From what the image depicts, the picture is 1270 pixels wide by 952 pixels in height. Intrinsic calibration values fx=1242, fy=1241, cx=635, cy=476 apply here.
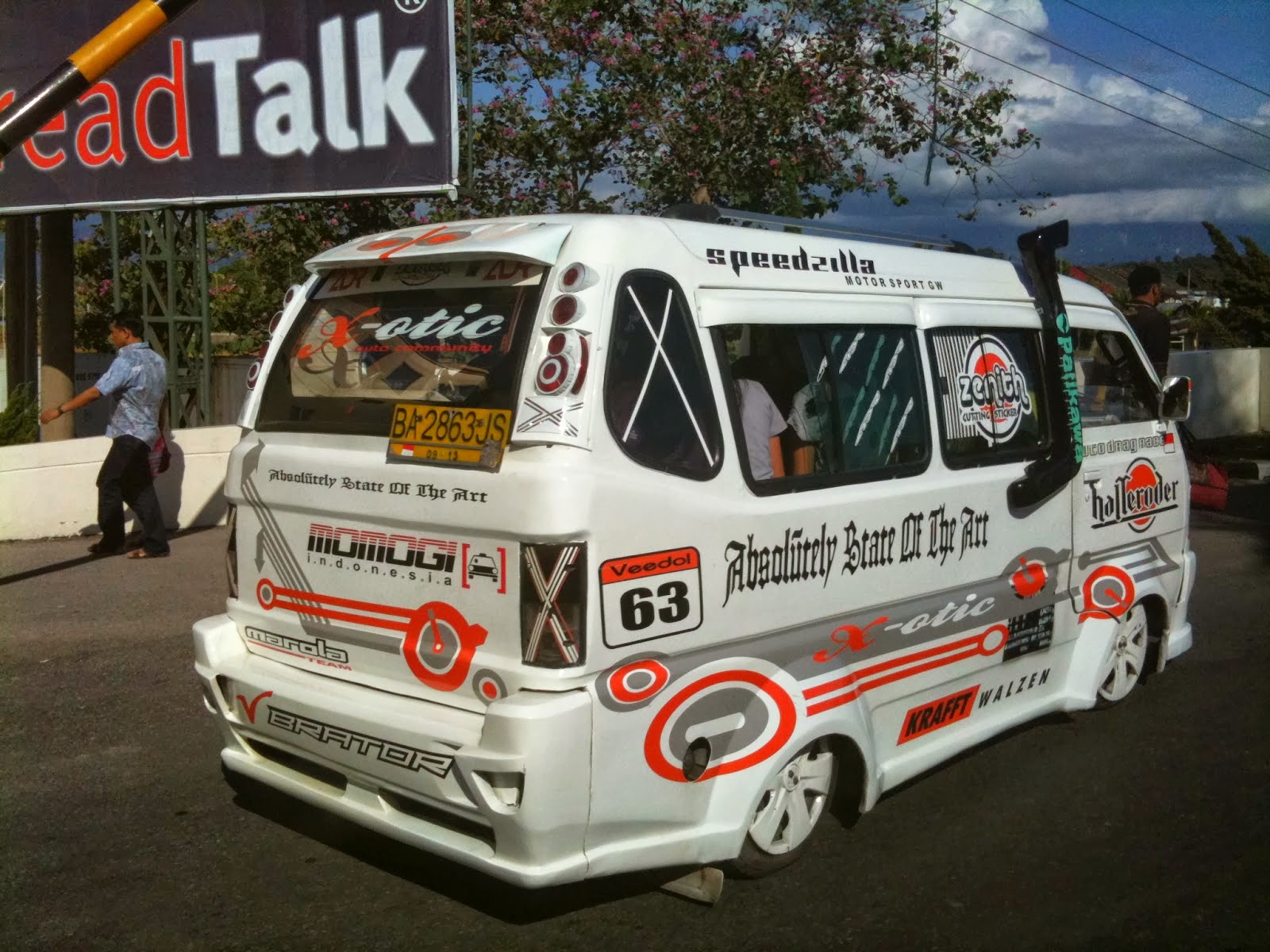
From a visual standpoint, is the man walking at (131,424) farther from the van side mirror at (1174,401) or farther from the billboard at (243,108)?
the van side mirror at (1174,401)

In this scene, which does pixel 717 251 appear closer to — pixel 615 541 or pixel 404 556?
pixel 615 541

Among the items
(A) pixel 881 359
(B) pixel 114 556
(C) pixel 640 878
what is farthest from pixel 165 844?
(B) pixel 114 556

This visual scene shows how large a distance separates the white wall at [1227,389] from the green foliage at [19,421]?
16.3 metres

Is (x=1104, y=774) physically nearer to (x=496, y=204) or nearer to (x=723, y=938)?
(x=723, y=938)

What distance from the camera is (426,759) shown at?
3.61 meters

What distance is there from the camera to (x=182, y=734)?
570cm

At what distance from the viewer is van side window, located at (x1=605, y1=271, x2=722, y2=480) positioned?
143 inches

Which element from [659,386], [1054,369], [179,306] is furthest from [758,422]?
[179,306]

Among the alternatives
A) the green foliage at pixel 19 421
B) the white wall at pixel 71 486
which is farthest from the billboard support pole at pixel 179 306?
the green foliage at pixel 19 421

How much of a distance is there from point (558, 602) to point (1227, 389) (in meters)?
19.9

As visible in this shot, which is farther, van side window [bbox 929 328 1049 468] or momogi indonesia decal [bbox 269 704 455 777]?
van side window [bbox 929 328 1049 468]

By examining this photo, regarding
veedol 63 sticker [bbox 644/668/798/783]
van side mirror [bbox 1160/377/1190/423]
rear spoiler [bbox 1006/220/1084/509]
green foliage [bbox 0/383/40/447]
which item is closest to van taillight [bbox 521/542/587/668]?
veedol 63 sticker [bbox 644/668/798/783]

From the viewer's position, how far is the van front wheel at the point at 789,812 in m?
4.10

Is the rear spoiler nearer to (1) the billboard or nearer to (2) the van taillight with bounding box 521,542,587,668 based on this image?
(2) the van taillight with bounding box 521,542,587,668
